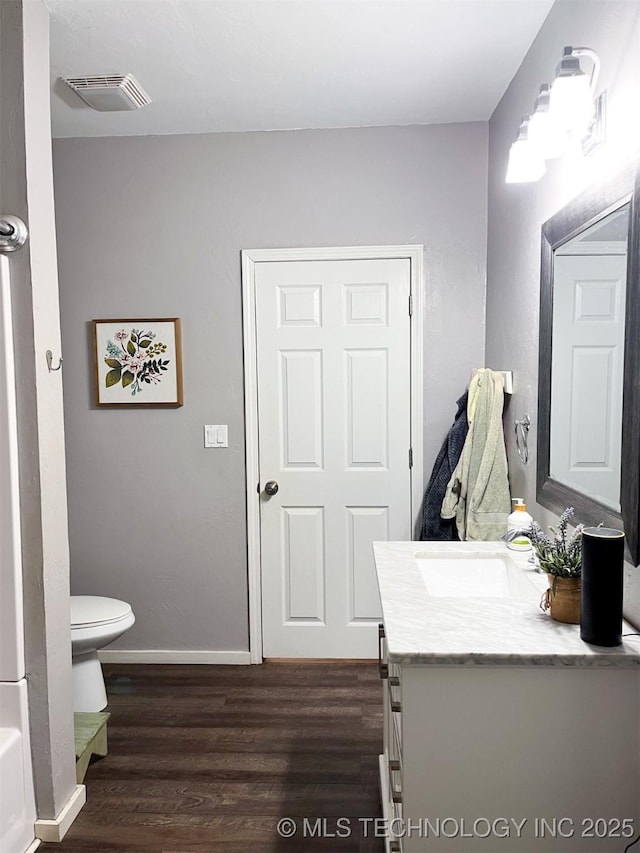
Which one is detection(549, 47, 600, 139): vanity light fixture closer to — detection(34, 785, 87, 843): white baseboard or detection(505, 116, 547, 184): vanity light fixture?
detection(505, 116, 547, 184): vanity light fixture

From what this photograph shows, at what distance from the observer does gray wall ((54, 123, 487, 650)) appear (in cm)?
314

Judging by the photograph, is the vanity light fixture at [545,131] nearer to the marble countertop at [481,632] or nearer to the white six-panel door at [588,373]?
the white six-panel door at [588,373]

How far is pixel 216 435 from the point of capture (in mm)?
3266

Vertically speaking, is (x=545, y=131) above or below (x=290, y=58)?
below

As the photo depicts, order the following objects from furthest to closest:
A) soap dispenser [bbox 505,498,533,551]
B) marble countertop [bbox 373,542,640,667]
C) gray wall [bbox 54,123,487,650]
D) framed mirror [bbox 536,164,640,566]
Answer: gray wall [bbox 54,123,487,650]
soap dispenser [bbox 505,498,533,551]
framed mirror [bbox 536,164,640,566]
marble countertop [bbox 373,542,640,667]

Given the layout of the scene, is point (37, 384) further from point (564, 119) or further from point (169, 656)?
point (169, 656)

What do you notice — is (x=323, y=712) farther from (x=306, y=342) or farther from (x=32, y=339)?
(x=32, y=339)

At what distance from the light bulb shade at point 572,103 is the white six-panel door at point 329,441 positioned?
145 cm

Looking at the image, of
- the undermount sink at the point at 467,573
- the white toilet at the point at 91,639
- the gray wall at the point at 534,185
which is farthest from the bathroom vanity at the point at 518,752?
the white toilet at the point at 91,639

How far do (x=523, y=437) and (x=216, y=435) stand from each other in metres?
1.46

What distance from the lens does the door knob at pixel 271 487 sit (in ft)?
10.7

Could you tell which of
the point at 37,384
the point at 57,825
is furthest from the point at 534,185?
the point at 57,825

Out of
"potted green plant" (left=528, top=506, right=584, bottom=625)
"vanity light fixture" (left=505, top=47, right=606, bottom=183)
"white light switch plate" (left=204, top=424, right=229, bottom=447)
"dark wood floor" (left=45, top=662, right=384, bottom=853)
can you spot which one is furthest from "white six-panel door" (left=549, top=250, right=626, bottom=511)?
"white light switch plate" (left=204, top=424, right=229, bottom=447)

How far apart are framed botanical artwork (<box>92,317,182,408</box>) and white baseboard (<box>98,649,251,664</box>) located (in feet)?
3.96
